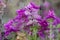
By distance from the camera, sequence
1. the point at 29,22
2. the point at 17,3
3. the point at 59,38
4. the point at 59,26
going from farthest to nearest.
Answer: the point at 17,3 < the point at 59,38 < the point at 59,26 < the point at 29,22

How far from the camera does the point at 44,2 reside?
8.60ft

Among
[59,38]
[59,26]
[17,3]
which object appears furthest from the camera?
[17,3]

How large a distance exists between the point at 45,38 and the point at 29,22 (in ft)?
0.64

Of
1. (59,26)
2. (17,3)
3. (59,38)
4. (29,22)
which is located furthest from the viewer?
(17,3)

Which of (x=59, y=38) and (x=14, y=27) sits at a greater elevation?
(x=14, y=27)

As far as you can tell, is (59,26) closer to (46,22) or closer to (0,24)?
(46,22)

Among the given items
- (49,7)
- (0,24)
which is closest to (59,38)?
(0,24)

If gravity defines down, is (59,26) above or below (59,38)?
above

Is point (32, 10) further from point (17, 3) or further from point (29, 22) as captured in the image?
point (17, 3)

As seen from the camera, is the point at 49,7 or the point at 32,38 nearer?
the point at 32,38

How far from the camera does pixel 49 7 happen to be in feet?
8.61

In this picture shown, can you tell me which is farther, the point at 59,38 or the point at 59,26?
the point at 59,38

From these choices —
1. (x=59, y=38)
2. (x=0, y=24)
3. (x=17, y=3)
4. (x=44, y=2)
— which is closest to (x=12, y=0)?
(x=17, y=3)

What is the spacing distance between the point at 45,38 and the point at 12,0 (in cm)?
115
